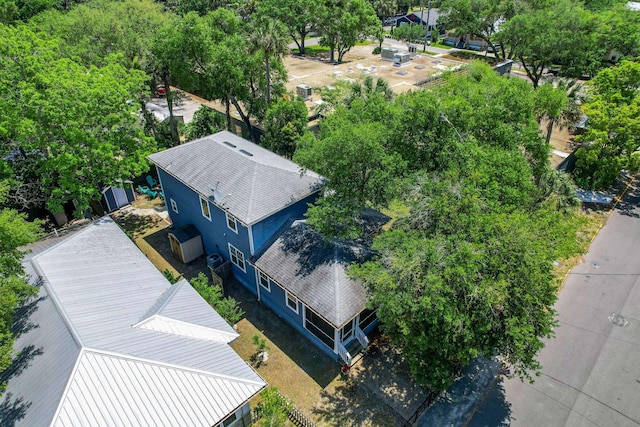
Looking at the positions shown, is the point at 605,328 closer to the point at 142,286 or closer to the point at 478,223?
the point at 478,223

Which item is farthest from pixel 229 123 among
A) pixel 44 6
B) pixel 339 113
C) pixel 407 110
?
pixel 44 6

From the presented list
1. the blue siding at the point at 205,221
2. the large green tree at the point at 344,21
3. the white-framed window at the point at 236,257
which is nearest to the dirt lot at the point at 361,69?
the large green tree at the point at 344,21

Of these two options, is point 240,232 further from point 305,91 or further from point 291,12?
point 291,12

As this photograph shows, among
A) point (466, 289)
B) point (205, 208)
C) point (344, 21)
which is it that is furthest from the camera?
point (344, 21)

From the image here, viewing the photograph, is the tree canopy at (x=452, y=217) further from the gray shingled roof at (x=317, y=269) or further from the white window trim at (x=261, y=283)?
the white window trim at (x=261, y=283)

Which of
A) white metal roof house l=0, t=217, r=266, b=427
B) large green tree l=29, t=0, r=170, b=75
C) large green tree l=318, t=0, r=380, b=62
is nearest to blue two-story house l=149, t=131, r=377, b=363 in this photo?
white metal roof house l=0, t=217, r=266, b=427

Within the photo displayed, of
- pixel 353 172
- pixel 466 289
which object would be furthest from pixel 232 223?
pixel 466 289
